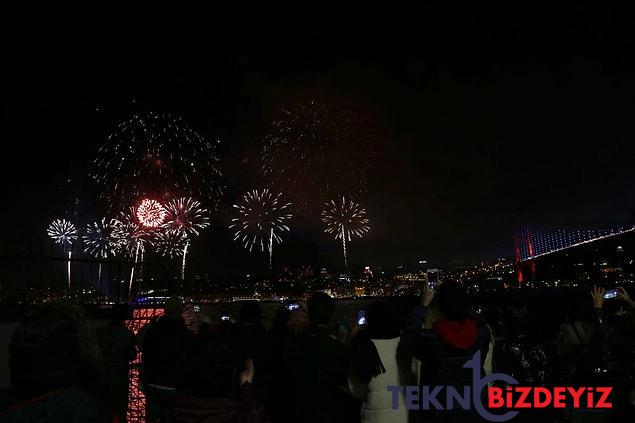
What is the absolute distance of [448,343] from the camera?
4512mm

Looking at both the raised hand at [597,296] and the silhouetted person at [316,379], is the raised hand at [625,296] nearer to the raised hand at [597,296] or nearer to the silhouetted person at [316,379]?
the raised hand at [597,296]

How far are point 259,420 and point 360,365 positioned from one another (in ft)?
4.73

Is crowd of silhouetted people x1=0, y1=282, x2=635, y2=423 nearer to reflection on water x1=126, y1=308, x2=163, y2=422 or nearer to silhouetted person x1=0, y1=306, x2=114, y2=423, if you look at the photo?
silhouetted person x1=0, y1=306, x2=114, y2=423

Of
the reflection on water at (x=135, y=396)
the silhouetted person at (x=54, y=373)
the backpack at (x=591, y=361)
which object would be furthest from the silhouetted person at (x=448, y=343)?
the reflection on water at (x=135, y=396)

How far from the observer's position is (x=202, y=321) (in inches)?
320

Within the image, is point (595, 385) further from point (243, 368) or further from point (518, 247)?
point (518, 247)

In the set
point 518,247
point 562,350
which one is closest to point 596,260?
point 518,247

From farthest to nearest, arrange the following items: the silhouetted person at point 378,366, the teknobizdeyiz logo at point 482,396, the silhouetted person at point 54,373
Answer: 1. the teknobizdeyiz logo at point 482,396
2. the silhouetted person at point 378,366
3. the silhouetted person at point 54,373

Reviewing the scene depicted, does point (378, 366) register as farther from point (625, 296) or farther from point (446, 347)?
point (625, 296)

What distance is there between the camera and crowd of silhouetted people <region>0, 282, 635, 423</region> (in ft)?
7.85

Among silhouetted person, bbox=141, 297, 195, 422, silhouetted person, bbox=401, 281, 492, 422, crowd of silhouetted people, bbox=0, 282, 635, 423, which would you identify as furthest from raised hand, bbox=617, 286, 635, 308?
silhouetted person, bbox=141, 297, 195, 422

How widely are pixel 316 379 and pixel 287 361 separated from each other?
1.05ft

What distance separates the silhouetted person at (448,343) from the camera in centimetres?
434

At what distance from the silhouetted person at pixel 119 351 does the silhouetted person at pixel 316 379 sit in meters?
3.44
